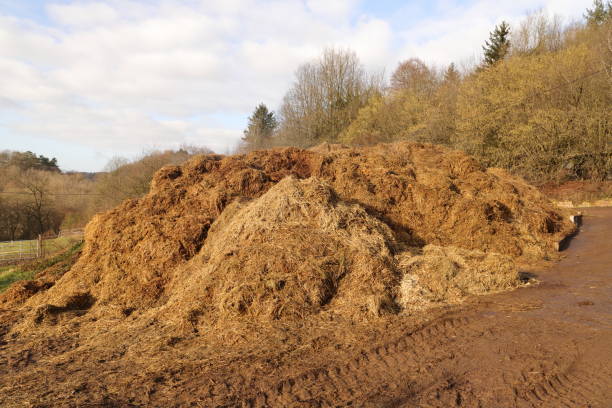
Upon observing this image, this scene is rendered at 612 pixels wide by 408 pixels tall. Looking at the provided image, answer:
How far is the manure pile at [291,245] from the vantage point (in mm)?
5992

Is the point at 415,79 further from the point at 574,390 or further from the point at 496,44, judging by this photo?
the point at 574,390

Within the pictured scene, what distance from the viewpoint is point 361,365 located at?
4238 mm

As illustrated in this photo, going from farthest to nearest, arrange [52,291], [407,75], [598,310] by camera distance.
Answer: [407,75] → [52,291] → [598,310]

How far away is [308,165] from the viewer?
36.1ft

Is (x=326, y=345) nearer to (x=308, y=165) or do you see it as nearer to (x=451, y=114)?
(x=308, y=165)

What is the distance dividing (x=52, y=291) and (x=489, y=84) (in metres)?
23.6

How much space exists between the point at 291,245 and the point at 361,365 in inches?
107

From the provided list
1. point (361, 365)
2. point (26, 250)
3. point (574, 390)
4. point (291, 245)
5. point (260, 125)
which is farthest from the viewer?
point (260, 125)

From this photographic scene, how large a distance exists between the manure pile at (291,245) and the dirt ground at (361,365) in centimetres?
63

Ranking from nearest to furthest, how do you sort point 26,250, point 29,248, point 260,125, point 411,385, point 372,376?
point 411,385 < point 372,376 < point 26,250 < point 29,248 < point 260,125

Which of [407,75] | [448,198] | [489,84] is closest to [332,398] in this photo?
[448,198]

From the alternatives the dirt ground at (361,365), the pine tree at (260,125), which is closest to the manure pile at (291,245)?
the dirt ground at (361,365)

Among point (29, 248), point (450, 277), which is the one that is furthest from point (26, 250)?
point (450, 277)

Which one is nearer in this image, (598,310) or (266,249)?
(598,310)
